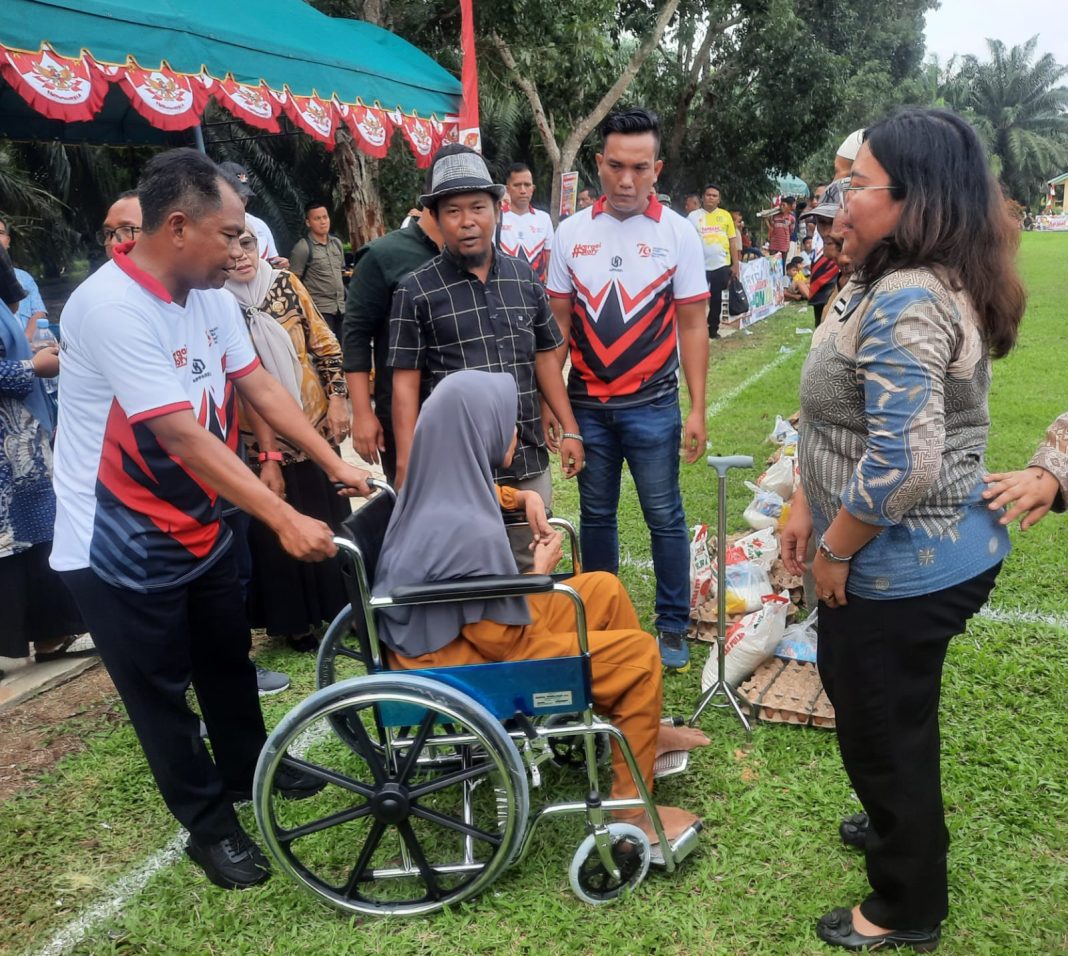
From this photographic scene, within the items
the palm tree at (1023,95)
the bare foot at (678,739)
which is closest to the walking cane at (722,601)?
the bare foot at (678,739)

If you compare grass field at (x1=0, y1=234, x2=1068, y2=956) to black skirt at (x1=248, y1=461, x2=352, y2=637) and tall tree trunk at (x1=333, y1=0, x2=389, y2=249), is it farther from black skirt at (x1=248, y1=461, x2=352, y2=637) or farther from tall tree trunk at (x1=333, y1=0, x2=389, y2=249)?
tall tree trunk at (x1=333, y1=0, x2=389, y2=249)

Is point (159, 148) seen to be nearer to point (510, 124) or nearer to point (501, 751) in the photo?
point (510, 124)

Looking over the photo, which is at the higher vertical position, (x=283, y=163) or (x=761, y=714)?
(x=283, y=163)

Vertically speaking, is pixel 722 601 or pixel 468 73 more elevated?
pixel 468 73

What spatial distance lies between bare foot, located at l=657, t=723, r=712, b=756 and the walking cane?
0.20m

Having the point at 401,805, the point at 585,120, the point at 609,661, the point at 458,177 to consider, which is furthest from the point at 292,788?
the point at 585,120

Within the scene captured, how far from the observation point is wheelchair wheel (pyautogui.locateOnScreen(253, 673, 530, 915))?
209cm

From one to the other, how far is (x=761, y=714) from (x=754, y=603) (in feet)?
2.12

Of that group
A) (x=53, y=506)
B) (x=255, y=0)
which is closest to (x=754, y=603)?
(x=53, y=506)

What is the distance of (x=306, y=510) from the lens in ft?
12.2

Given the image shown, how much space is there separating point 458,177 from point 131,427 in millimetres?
1397

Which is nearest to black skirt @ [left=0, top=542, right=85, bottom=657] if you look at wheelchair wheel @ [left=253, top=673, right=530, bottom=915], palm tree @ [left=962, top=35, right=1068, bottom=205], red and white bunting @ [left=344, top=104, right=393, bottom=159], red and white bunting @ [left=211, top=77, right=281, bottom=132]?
wheelchair wheel @ [left=253, top=673, right=530, bottom=915]

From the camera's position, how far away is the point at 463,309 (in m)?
2.99

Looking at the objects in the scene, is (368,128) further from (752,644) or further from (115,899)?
(115,899)
